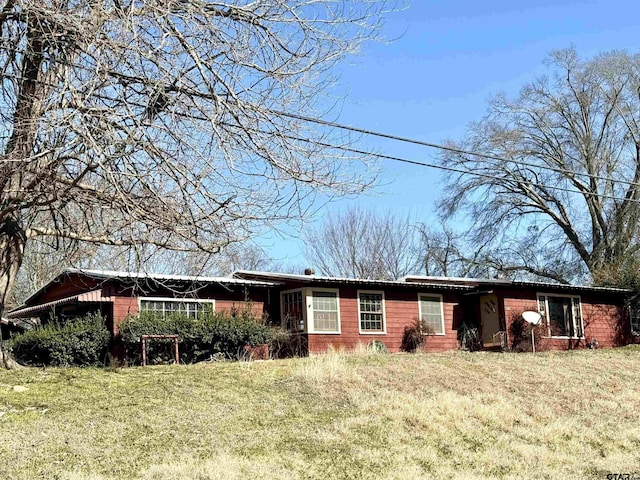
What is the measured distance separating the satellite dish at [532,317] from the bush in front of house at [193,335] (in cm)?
940

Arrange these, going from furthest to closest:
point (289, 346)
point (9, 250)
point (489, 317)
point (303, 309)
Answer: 1. point (489, 317)
2. point (289, 346)
3. point (303, 309)
4. point (9, 250)

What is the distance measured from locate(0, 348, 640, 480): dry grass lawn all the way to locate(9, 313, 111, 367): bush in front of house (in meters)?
3.08

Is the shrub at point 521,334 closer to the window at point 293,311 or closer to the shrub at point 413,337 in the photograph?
the shrub at point 413,337

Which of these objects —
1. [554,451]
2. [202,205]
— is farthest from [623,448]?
[202,205]

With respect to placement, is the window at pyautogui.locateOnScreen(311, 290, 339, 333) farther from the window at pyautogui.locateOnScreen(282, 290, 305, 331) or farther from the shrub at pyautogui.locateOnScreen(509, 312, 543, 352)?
the shrub at pyautogui.locateOnScreen(509, 312, 543, 352)

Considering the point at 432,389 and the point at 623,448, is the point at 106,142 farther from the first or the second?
the point at 623,448

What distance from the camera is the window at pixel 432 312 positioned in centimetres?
2509

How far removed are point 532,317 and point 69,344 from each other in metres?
14.7

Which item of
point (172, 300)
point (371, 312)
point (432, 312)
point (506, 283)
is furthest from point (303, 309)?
point (506, 283)

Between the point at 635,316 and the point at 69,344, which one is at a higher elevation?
the point at 635,316

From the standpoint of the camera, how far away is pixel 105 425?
1055 cm

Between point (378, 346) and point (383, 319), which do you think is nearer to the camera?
point (378, 346)

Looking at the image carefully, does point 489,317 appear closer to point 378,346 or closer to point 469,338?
point 469,338

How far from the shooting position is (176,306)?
2083 cm
